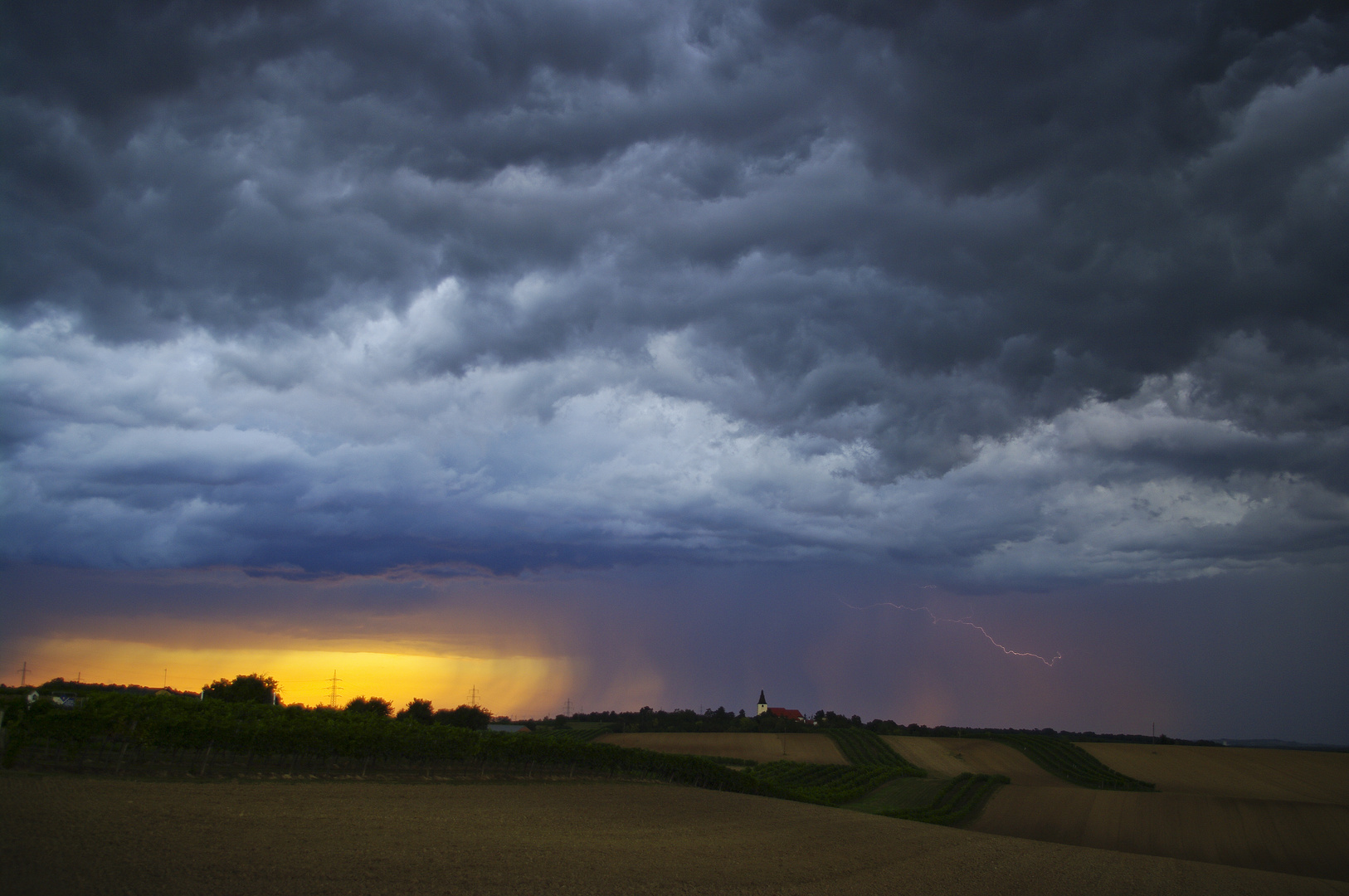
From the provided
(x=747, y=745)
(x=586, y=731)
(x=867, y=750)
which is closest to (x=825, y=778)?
(x=747, y=745)

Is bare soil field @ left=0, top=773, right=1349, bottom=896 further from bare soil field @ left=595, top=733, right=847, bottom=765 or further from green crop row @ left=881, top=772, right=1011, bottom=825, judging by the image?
bare soil field @ left=595, top=733, right=847, bottom=765

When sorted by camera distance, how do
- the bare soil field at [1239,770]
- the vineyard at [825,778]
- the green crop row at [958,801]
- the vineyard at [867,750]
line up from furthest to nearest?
the vineyard at [867,750] < the bare soil field at [1239,770] < the vineyard at [825,778] < the green crop row at [958,801]

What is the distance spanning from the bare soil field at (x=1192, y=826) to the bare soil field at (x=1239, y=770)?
1070 cm

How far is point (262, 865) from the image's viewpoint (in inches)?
768

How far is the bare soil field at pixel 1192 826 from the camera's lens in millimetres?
55812

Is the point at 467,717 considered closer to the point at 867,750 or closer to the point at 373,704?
the point at 373,704

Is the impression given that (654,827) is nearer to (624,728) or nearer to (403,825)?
(403,825)

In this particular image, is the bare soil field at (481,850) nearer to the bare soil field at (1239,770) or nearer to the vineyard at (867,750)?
the bare soil field at (1239,770)

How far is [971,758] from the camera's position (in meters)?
125

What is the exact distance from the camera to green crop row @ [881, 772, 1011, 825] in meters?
66.7

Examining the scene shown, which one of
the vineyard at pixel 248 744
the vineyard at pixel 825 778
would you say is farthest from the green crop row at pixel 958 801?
the vineyard at pixel 248 744

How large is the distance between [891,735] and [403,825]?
141997 millimetres

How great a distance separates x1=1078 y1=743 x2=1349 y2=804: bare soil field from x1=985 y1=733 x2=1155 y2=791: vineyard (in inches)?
83.4

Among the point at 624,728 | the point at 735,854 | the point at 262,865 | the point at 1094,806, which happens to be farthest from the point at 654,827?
the point at 624,728
